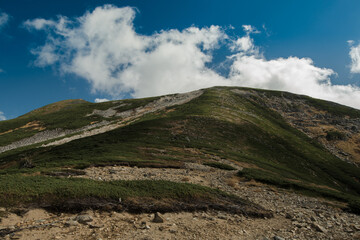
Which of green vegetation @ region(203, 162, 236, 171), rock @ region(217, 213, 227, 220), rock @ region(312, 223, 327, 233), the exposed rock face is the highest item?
the exposed rock face

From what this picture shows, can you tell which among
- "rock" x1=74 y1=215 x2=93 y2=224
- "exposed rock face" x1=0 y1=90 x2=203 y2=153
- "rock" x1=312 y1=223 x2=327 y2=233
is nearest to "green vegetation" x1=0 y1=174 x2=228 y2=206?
"rock" x1=74 y1=215 x2=93 y2=224

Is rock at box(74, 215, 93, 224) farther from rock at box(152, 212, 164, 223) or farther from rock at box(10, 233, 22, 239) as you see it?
rock at box(152, 212, 164, 223)

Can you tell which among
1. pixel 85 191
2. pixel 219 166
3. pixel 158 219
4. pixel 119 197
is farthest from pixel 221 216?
pixel 219 166

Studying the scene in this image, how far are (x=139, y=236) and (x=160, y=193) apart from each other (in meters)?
4.99

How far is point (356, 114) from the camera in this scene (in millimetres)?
109000

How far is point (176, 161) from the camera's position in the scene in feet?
92.6

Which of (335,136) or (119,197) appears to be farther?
(335,136)

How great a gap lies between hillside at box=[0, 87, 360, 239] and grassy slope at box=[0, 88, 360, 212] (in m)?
0.18

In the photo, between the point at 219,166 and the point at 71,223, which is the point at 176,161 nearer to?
the point at 219,166

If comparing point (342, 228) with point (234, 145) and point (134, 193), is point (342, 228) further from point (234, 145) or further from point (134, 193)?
point (234, 145)

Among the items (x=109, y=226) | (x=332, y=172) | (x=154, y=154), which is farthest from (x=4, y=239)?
(x=332, y=172)

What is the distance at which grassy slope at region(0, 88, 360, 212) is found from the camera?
26.3 metres

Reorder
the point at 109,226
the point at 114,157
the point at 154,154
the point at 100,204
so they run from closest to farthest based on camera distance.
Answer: the point at 109,226 → the point at 100,204 → the point at 114,157 → the point at 154,154

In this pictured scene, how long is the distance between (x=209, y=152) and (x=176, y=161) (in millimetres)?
9389
